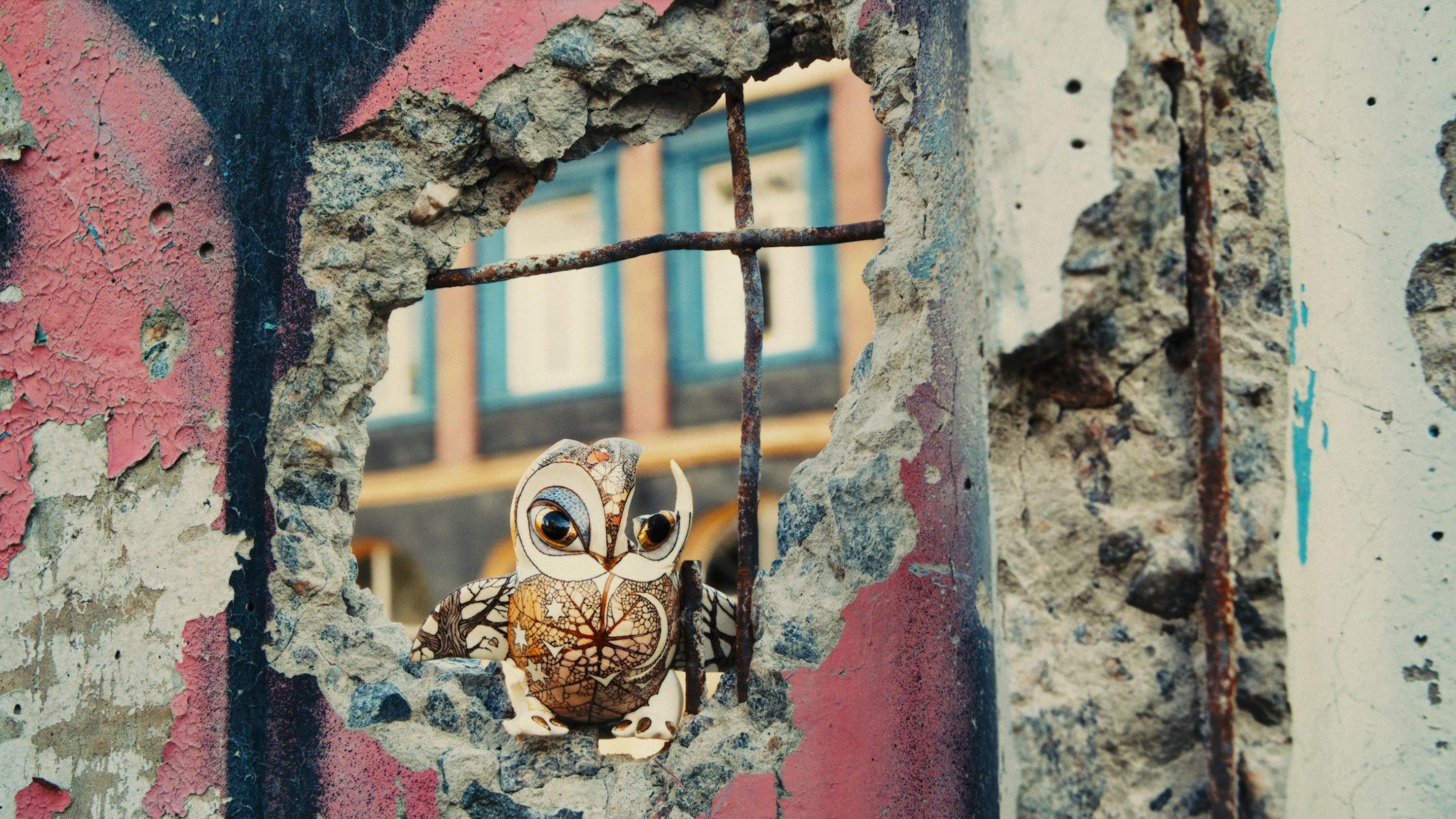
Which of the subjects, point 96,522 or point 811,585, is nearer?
point 811,585

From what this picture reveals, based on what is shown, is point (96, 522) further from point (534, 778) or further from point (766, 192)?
point (766, 192)

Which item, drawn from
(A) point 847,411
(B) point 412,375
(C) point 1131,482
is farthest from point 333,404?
(B) point 412,375

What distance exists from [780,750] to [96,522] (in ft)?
4.11

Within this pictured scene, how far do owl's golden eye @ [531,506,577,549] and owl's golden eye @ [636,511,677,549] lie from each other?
0.35ft

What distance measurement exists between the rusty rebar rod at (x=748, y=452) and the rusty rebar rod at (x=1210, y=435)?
537mm

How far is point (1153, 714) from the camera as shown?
1.46 meters

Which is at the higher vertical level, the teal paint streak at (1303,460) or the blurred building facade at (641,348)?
the blurred building facade at (641,348)

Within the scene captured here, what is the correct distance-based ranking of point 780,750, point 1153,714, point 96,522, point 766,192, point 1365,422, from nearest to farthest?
1. point 1153,714
2. point 1365,422
3. point 780,750
4. point 96,522
5. point 766,192

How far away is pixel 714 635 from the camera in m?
2.04

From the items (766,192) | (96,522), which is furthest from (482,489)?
(96,522)

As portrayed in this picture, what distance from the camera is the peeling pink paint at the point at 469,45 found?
2102 mm

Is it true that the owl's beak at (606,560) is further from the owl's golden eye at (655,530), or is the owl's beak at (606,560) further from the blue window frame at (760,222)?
the blue window frame at (760,222)

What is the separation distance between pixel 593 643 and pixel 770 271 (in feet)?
17.4

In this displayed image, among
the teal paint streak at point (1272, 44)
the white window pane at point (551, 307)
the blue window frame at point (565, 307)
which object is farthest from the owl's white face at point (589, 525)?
the white window pane at point (551, 307)
